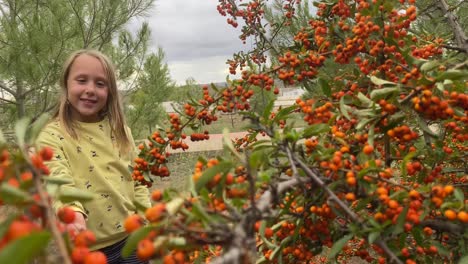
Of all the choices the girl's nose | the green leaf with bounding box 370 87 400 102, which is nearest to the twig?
the green leaf with bounding box 370 87 400 102

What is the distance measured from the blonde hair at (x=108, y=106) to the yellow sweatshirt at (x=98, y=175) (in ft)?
0.26

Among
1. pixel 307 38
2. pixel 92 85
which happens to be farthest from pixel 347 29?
pixel 92 85

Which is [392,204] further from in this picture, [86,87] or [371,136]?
[86,87]

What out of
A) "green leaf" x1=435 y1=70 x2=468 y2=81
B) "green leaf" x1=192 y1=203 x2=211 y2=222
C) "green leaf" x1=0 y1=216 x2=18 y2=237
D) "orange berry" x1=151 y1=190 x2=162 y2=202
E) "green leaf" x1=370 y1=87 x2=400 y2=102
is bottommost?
"green leaf" x1=192 y1=203 x2=211 y2=222

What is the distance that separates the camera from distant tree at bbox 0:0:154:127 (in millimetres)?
6152

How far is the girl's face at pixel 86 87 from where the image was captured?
7.52 ft

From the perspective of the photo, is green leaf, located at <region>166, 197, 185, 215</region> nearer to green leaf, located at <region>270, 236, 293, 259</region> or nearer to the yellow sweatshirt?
green leaf, located at <region>270, 236, 293, 259</region>

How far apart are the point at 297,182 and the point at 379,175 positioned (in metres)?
0.32

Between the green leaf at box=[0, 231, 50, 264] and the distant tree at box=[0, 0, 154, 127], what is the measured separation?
21.0ft

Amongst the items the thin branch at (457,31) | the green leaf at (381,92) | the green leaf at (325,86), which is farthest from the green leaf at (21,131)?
the thin branch at (457,31)

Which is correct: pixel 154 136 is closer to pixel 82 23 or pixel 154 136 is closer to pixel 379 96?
pixel 379 96

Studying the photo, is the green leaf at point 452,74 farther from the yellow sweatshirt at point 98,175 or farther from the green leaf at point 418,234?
the yellow sweatshirt at point 98,175

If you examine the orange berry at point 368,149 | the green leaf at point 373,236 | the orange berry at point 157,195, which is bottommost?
the green leaf at point 373,236

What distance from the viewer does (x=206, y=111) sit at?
185cm
